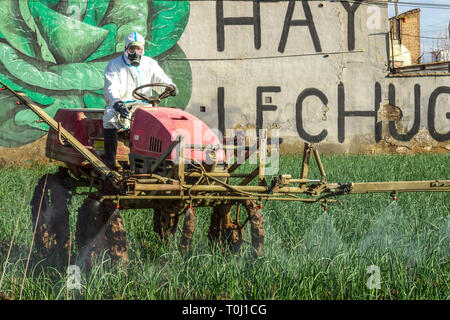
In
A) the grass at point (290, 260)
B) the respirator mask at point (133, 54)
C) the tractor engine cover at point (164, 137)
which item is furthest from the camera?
the respirator mask at point (133, 54)

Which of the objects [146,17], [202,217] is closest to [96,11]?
[146,17]

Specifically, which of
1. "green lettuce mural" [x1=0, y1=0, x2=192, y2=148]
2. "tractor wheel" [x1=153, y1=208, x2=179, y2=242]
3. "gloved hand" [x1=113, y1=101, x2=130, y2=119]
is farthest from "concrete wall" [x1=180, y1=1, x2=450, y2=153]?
"gloved hand" [x1=113, y1=101, x2=130, y2=119]

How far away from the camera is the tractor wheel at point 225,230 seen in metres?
5.59

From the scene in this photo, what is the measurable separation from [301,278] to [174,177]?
139cm

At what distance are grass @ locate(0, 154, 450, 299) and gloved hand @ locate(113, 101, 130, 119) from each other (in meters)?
1.17

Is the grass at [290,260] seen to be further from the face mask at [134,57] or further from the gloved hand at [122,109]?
the face mask at [134,57]

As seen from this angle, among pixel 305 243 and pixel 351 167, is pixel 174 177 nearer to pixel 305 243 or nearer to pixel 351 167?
pixel 305 243

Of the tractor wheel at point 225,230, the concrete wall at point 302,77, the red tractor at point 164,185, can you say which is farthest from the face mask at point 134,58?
the concrete wall at point 302,77

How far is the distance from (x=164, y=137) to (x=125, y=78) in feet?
3.87

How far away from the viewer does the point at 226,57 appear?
16.0 metres

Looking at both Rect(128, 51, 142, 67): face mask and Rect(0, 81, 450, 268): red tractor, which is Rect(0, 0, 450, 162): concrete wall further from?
Rect(128, 51, 142, 67): face mask

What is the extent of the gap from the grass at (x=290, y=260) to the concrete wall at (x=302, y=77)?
8095 millimetres

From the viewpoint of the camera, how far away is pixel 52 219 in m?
6.28

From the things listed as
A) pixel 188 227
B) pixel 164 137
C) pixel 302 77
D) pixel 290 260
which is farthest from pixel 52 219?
pixel 302 77
